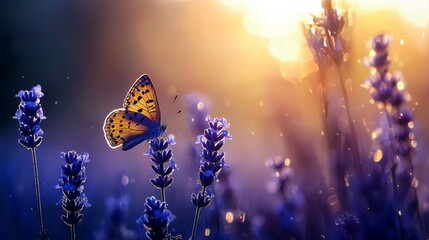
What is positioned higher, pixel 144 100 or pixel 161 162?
pixel 144 100

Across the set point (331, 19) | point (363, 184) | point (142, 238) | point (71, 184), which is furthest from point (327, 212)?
point (142, 238)

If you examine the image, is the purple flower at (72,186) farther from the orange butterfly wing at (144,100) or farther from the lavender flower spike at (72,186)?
the orange butterfly wing at (144,100)

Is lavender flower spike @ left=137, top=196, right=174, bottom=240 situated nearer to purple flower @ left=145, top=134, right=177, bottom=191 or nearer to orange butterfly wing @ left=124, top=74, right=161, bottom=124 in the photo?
purple flower @ left=145, top=134, right=177, bottom=191

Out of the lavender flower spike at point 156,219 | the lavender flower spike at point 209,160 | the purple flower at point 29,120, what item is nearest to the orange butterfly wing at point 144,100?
the purple flower at point 29,120

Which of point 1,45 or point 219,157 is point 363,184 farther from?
point 1,45

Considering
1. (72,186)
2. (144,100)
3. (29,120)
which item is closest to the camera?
(72,186)

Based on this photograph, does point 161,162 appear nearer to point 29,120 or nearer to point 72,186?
point 72,186

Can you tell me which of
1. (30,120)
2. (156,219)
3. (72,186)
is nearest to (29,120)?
(30,120)
